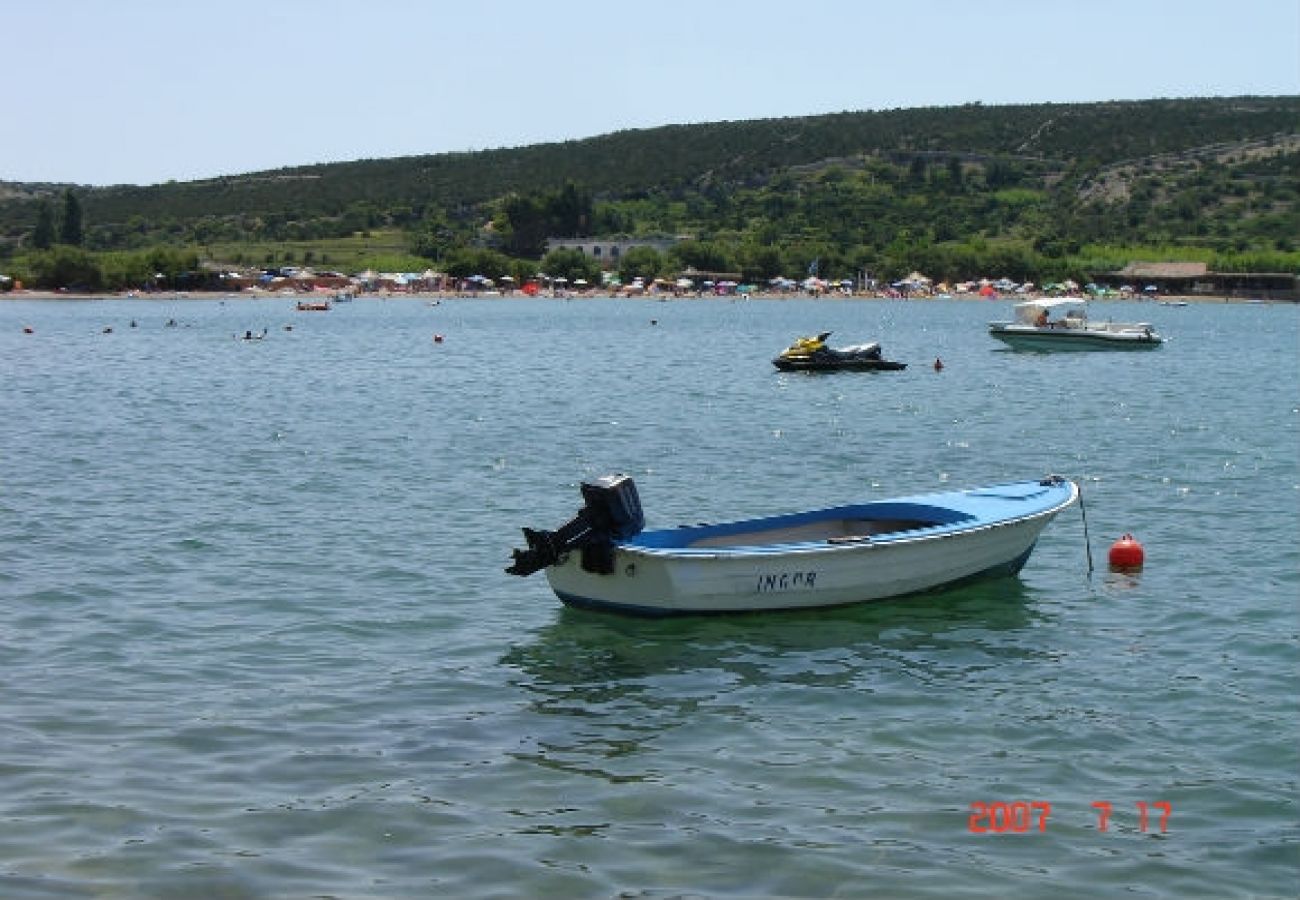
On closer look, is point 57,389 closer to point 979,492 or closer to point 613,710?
point 979,492

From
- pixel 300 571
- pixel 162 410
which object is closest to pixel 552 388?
pixel 162 410

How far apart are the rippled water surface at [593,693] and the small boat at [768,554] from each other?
399 millimetres

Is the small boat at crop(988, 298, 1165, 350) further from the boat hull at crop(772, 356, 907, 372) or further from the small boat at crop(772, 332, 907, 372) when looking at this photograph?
the boat hull at crop(772, 356, 907, 372)

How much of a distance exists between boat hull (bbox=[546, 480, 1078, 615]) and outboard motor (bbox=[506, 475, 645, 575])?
0.66 feet

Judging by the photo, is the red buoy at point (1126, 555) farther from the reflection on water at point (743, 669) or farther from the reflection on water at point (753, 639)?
the reflection on water at point (753, 639)

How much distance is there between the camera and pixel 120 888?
1331 centimetres

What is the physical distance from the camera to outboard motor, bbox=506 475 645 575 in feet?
69.9

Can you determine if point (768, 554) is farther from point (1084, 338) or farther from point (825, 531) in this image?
point (1084, 338)

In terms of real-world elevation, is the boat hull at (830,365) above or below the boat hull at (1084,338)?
below

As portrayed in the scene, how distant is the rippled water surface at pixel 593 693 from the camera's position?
1418cm

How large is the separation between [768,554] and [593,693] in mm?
3598
